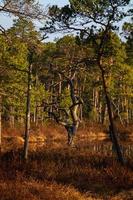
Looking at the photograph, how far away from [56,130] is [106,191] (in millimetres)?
38709

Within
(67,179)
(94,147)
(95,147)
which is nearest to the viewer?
(67,179)

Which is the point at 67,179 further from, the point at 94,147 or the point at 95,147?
the point at 95,147

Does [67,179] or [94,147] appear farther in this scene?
[94,147]

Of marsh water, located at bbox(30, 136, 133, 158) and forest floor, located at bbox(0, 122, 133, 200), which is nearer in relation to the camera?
forest floor, located at bbox(0, 122, 133, 200)

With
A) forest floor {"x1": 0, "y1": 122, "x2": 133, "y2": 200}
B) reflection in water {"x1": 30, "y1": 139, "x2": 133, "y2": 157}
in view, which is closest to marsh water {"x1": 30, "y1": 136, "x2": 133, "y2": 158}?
reflection in water {"x1": 30, "y1": 139, "x2": 133, "y2": 157}

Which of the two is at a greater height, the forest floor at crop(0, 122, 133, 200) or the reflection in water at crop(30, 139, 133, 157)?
the forest floor at crop(0, 122, 133, 200)

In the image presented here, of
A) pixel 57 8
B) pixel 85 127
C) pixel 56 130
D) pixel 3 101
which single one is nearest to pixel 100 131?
pixel 85 127

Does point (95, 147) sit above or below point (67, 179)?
below

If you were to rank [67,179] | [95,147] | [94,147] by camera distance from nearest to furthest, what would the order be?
[67,179]
[94,147]
[95,147]

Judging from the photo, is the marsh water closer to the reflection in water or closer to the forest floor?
the reflection in water

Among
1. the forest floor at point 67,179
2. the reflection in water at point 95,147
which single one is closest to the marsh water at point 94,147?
the reflection in water at point 95,147

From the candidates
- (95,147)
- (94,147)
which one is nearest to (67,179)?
(94,147)

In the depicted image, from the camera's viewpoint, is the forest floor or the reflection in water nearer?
the forest floor

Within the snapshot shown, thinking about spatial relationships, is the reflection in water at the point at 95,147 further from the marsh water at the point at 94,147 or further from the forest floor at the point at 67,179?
the forest floor at the point at 67,179
